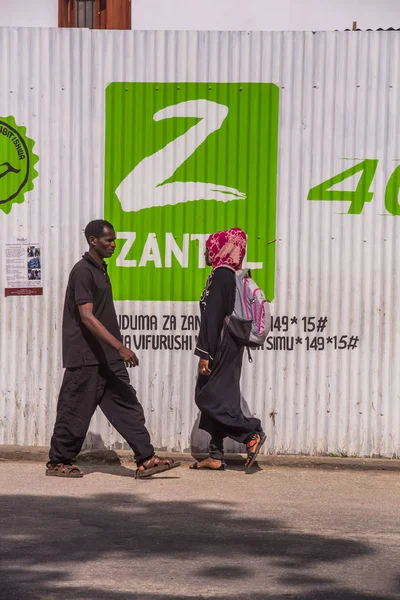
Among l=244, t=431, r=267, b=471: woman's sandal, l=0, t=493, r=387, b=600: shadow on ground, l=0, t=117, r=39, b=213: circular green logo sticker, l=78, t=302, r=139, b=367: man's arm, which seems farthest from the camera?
l=0, t=117, r=39, b=213: circular green logo sticker

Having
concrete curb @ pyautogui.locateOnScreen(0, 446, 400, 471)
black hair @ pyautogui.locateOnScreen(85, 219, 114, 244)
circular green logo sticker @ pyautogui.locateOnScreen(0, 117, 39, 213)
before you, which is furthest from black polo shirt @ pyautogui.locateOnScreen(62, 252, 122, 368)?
circular green logo sticker @ pyautogui.locateOnScreen(0, 117, 39, 213)

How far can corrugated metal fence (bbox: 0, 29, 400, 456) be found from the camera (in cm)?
1009

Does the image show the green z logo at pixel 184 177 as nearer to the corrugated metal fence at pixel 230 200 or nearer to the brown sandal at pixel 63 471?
the corrugated metal fence at pixel 230 200

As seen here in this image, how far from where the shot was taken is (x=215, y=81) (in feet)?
33.2

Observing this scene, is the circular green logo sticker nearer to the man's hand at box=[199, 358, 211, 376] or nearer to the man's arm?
the man's arm

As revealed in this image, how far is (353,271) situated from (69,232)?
2.33 m

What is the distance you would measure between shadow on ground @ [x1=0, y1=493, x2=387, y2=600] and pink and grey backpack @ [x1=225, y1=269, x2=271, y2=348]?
162cm

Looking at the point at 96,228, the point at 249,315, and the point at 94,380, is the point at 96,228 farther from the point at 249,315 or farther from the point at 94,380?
the point at 249,315

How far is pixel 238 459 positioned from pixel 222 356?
39.3 inches

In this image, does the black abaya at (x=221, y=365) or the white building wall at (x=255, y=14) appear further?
the white building wall at (x=255, y=14)

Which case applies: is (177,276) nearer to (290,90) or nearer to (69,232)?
(69,232)

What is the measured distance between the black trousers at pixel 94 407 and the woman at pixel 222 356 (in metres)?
0.57

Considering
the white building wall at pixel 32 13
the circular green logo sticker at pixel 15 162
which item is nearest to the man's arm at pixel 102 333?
the circular green logo sticker at pixel 15 162

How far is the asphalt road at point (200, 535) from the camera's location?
626 centimetres
